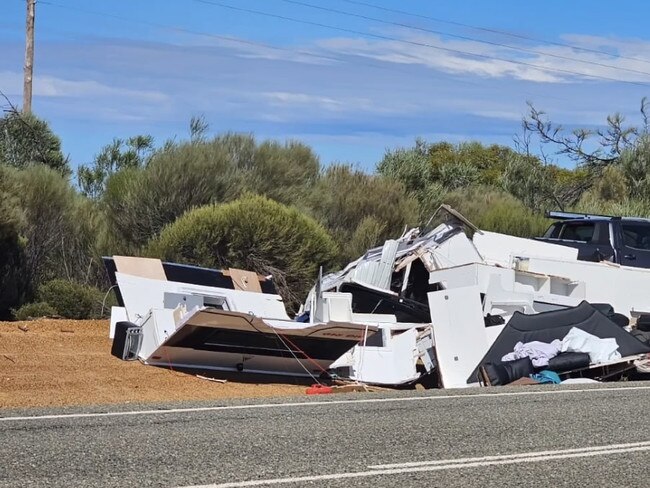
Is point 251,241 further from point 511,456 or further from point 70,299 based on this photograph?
point 511,456

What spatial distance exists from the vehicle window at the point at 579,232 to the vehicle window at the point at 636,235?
65 cm

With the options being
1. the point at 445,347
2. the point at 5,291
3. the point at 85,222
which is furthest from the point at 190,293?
the point at 85,222

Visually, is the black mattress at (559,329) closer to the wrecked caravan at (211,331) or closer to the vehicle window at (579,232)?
the wrecked caravan at (211,331)

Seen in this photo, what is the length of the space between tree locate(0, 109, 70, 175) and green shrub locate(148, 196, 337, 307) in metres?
8.26

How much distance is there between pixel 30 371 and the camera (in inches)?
560

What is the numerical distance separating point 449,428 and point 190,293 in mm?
8340

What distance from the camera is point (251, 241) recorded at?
21.2 meters

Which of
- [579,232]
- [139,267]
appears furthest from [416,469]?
[579,232]

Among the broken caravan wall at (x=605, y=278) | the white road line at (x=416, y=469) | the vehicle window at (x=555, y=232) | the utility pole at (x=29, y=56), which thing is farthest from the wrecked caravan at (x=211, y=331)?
the utility pole at (x=29, y=56)

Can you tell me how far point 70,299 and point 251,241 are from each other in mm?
3952

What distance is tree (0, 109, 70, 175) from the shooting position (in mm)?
27891

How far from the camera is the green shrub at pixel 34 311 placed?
19852 mm

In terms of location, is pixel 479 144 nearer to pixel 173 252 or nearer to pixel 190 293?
pixel 173 252

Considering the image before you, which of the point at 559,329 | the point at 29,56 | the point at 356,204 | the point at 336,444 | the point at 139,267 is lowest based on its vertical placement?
the point at 336,444
